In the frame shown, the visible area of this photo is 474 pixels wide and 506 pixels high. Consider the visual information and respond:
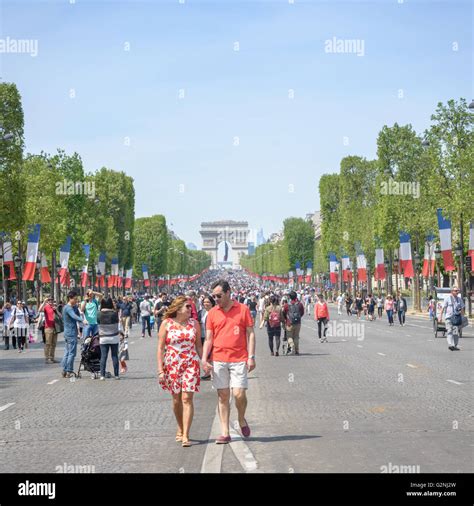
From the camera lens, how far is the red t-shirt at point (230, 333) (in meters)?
11.9

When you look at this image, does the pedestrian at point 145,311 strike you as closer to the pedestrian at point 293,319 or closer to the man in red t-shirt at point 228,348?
the pedestrian at point 293,319

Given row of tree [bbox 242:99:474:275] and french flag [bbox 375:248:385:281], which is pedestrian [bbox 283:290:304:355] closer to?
row of tree [bbox 242:99:474:275]

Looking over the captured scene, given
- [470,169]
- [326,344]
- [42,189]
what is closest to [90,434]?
[326,344]

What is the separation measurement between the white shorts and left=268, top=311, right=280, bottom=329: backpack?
1664cm

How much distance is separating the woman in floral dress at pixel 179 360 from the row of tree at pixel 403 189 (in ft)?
151

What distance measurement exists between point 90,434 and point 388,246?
203 feet

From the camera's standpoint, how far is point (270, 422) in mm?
13680

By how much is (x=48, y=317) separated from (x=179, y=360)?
1536cm

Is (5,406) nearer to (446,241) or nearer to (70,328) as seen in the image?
(70,328)

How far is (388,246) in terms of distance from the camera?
2889 inches

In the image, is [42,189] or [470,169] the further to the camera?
[42,189]

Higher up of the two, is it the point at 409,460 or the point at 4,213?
the point at 4,213

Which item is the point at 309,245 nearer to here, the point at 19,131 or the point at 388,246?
the point at 388,246
